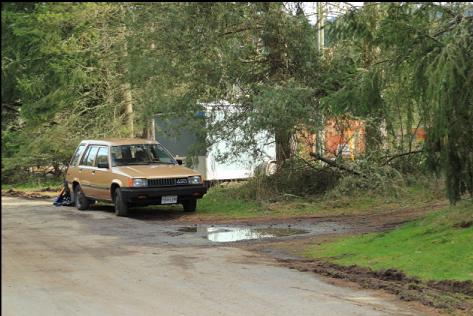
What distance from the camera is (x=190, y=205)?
52.5 feet

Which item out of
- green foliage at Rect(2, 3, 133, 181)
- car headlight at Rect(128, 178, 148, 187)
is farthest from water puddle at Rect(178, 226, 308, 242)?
green foliage at Rect(2, 3, 133, 181)

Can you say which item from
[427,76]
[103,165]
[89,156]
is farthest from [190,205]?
[427,76]

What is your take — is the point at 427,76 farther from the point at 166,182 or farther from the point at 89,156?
the point at 89,156

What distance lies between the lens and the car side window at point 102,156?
1592 centimetres

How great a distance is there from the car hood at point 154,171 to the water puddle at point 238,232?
1.75m

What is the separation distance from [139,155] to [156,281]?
26.4 feet

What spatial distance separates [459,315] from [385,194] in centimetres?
932

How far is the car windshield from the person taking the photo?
1586cm

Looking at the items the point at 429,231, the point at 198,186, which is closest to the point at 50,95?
the point at 429,231

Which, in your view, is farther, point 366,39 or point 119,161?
point 119,161

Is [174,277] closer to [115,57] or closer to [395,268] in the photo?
[395,268]

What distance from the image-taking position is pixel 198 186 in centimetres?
1536

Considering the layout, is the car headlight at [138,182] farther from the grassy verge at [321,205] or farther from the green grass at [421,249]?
the green grass at [421,249]

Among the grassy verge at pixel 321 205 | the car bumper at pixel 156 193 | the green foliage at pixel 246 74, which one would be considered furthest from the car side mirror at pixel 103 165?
the grassy verge at pixel 321 205
